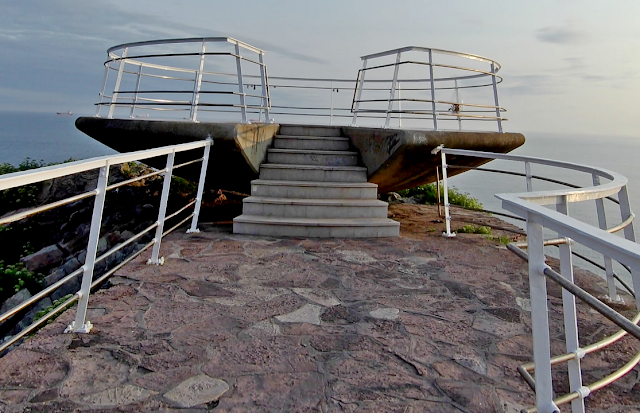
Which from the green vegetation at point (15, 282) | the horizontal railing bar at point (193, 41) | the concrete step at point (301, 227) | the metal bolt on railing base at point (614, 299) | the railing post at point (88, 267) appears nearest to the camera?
the railing post at point (88, 267)

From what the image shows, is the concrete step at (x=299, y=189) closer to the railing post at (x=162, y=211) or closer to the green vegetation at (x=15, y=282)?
the railing post at (x=162, y=211)

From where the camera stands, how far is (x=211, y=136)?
17.4ft

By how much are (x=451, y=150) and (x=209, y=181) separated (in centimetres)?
355

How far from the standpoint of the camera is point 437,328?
286cm

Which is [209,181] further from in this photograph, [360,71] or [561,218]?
[561,218]

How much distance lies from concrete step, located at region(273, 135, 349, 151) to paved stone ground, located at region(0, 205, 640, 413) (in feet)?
9.30

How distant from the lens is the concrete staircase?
17.1ft

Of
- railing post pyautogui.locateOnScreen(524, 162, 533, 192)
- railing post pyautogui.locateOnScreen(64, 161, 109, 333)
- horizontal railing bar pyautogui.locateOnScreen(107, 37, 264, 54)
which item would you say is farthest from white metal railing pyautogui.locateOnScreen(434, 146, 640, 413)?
horizontal railing bar pyautogui.locateOnScreen(107, 37, 264, 54)

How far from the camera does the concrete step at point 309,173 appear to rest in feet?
20.1

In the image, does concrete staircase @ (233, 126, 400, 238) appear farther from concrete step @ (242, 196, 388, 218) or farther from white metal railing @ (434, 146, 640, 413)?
white metal railing @ (434, 146, 640, 413)

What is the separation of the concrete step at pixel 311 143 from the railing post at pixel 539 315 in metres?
5.35

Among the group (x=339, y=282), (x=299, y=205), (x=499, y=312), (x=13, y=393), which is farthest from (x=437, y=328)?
(x=299, y=205)

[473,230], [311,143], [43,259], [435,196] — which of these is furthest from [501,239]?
[43,259]

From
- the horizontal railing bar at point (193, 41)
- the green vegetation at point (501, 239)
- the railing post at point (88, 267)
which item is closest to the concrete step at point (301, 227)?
the green vegetation at point (501, 239)
